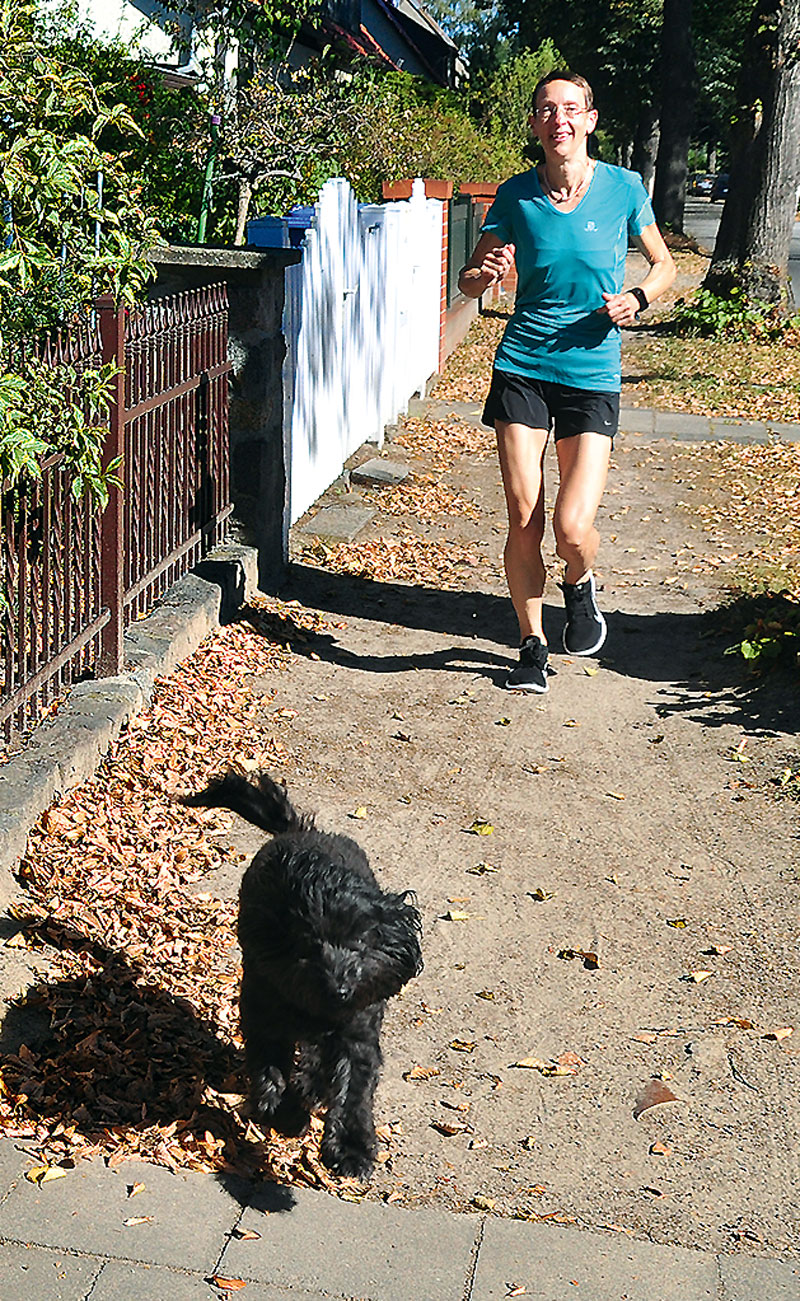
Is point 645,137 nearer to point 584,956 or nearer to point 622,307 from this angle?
point 622,307

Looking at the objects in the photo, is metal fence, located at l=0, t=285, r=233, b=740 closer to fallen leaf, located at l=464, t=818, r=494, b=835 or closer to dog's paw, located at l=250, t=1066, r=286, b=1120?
fallen leaf, located at l=464, t=818, r=494, b=835

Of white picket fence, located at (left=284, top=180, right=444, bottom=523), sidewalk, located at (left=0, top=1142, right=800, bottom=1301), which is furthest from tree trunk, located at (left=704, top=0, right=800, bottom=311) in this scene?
sidewalk, located at (left=0, top=1142, right=800, bottom=1301)

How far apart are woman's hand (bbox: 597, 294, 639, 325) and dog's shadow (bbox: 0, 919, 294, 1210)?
332 cm

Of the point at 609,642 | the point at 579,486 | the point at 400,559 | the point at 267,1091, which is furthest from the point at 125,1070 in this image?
the point at 400,559

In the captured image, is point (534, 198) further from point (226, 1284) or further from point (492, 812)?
point (226, 1284)

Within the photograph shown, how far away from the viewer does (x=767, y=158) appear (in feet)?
65.6

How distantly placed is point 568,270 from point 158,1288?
4.46m

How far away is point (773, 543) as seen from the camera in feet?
30.5

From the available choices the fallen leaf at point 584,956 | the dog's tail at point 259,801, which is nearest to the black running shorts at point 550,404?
the fallen leaf at point 584,956

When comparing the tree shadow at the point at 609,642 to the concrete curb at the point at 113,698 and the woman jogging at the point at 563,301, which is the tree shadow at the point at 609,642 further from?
the woman jogging at the point at 563,301

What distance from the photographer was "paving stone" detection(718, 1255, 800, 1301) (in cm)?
291

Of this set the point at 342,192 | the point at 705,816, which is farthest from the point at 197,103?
the point at 705,816

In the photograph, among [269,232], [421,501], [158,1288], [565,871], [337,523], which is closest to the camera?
[158,1288]

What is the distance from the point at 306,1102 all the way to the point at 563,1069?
0.79 m
